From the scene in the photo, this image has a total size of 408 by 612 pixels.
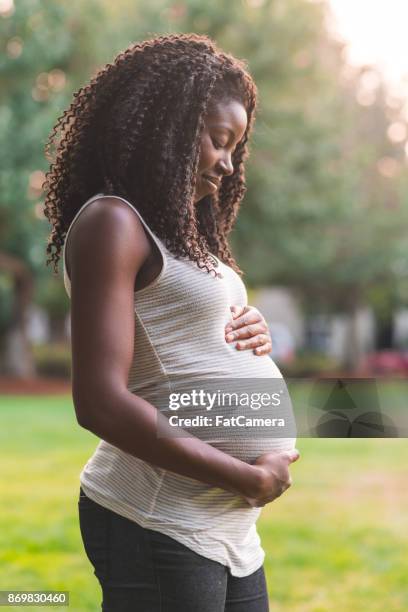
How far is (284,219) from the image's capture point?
20.1m

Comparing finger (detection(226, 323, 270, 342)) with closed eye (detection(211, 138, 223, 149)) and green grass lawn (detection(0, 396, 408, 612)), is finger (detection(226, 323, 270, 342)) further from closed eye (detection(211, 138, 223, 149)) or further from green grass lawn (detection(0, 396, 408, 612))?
green grass lawn (detection(0, 396, 408, 612))

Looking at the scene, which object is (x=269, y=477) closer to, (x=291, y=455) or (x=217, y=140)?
(x=291, y=455)

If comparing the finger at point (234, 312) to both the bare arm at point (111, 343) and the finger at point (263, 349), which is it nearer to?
the finger at point (263, 349)

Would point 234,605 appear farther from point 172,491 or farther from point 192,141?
point 192,141

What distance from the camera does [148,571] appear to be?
1454mm

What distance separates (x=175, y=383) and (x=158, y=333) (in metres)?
0.09

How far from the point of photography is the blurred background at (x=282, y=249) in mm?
4832

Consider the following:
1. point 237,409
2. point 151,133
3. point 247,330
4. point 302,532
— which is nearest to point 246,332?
point 247,330

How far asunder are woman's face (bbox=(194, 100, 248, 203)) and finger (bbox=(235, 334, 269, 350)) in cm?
28

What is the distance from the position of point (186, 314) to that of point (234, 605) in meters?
0.54

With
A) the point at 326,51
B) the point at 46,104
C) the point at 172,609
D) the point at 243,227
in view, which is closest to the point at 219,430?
the point at 172,609

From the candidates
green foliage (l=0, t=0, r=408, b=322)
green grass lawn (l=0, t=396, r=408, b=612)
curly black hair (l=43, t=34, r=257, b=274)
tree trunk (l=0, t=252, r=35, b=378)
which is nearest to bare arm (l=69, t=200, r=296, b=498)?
curly black hair (l=43, t=34, r=257, b=274)

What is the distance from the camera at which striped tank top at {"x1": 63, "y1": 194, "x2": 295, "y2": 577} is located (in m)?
1.46

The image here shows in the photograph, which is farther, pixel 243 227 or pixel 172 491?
pixel 243 227
